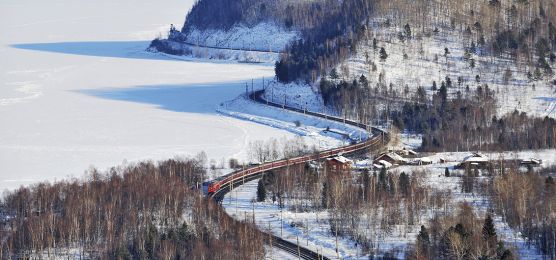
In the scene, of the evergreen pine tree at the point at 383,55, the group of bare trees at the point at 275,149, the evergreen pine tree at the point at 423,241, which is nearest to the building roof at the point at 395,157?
the group of bare trees at the point at 275,149

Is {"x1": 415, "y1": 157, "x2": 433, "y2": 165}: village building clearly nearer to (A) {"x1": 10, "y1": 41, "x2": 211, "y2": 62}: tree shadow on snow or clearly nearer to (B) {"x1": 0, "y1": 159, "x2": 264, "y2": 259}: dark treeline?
(B) {"x1": 0, "y1": 159, "x2": 264, "y2": 259}: dark treeline

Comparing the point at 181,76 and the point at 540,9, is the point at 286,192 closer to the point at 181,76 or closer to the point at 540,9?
the point at 540,9

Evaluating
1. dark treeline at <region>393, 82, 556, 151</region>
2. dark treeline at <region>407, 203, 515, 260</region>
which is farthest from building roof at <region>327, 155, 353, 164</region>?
dark treeline at <region>407, 203, 515, 260</region>

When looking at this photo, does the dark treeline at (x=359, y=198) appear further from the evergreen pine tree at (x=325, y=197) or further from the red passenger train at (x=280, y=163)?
the red passenger train at (x=280, y=163)

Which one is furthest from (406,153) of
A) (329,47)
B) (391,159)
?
(329,47)

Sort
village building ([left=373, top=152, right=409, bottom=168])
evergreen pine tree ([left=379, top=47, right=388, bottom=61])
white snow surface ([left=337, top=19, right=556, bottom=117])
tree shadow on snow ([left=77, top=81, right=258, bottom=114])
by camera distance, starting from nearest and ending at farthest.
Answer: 1. village building ([left=373, top=152, right=409, bottom=168])
2. white snow surface ([left=337, top=19, right=556, bottom=117])
3. evergreen pine tree ([left=379, top=47, right=388, bottom=61])
4. tree shadow on snow ([left=77, top=81, right=258, bottom=114])

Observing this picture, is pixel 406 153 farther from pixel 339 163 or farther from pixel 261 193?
pixel 261 193
